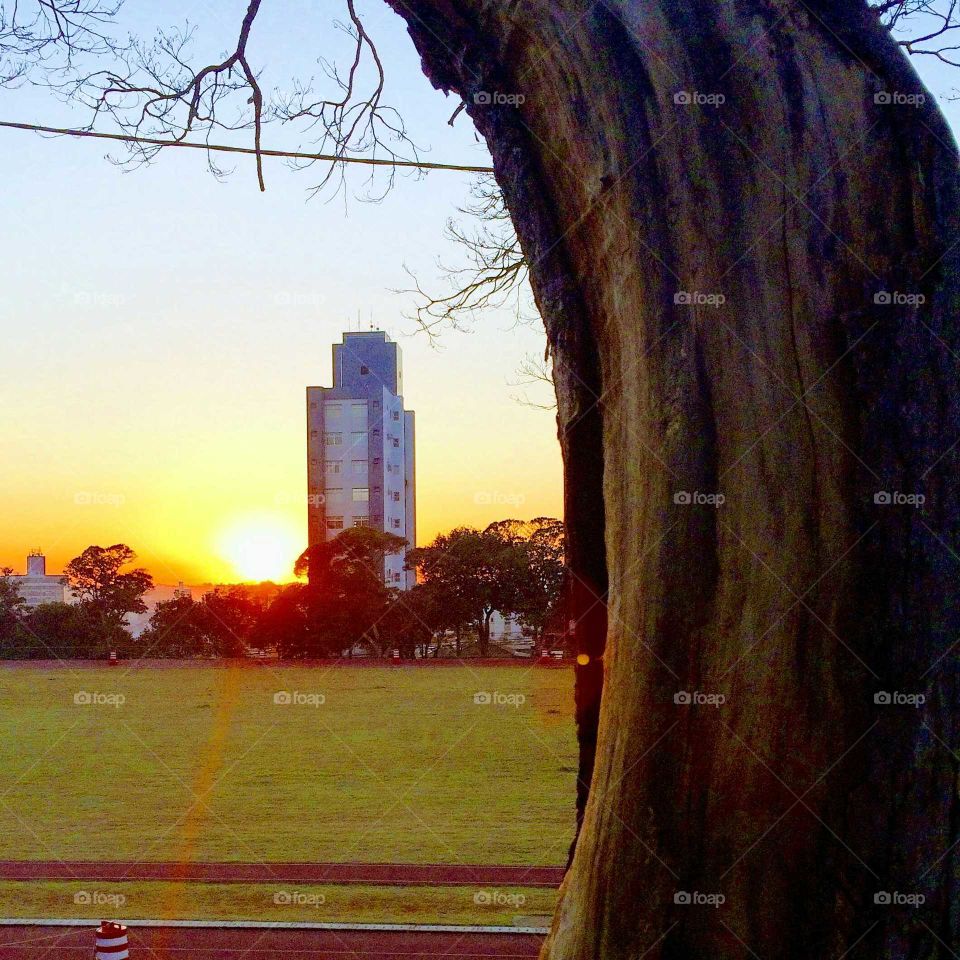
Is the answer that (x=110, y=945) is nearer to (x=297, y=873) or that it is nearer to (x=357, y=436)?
(x=297, y=873)

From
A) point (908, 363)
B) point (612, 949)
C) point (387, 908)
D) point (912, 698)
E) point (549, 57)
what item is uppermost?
point (549, 57)

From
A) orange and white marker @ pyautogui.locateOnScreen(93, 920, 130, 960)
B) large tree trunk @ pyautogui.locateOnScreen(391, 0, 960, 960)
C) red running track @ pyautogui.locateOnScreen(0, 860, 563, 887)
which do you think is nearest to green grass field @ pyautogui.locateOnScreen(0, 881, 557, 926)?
red running track @ pyautogui.locateOnScreen(0, 860, 563, 887)

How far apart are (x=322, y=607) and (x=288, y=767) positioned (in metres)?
19.3

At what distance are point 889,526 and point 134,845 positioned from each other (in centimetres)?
1255

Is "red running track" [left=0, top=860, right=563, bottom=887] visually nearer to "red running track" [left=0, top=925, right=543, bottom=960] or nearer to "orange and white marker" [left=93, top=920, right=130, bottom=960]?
"red running track" [left=0, top=925, right=543, bottom=960]

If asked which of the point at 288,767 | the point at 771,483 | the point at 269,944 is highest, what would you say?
the point at 771,483

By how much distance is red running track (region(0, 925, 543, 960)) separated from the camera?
6.82 meters

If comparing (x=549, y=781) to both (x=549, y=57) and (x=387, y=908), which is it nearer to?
(x=387, y=908)

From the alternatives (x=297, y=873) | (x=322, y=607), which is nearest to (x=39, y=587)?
(x=322, y=607)

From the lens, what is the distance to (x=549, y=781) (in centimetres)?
1817

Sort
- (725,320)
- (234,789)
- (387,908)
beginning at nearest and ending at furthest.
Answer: (725,320), (387,908), (234,789)

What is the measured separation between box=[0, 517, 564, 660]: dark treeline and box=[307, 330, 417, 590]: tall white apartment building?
13.1 metres

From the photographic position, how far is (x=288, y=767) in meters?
20.9

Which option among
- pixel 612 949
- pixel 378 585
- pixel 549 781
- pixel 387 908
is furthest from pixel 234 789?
pixel 378 585
